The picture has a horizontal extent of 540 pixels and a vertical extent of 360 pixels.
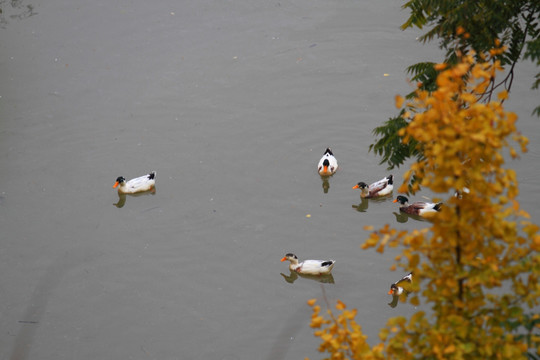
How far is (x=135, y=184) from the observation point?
10.9 metres

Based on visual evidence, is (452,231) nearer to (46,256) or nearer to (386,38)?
(46,256)

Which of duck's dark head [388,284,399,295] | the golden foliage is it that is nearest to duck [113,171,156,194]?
duck's dark head [388,284,399,295]

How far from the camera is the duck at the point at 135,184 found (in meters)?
10.9

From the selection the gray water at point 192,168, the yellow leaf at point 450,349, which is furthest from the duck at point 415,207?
the yellow leaf at point 450,349

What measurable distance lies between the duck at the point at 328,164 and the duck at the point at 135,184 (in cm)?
271

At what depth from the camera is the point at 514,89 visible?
1264cm

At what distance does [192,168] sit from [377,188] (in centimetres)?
311

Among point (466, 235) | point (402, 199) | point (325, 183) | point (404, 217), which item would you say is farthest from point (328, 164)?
point (466, 235)

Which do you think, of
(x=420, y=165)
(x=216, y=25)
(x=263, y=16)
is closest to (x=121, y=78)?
(x=216, y=25)

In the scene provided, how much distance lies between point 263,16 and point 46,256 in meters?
8.00

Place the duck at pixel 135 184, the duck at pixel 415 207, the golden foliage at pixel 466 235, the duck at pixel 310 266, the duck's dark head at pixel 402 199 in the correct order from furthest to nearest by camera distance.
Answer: the duck at pixel 135 184
the duck's dark head at pixel 402 199
the duck at pixel 415 207
the duck at pixel 310 266
the golden foliage at pixel 466 235

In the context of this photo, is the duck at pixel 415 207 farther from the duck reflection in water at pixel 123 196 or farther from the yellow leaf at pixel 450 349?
the yellow leaf at pixel 450 349

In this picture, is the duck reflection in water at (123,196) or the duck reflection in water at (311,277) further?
the duck reflection in water at (123,196)

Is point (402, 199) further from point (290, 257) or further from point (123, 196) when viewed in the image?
point (123, 196)
